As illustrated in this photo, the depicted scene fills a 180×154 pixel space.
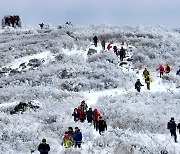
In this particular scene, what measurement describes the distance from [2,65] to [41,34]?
15127 millimetres

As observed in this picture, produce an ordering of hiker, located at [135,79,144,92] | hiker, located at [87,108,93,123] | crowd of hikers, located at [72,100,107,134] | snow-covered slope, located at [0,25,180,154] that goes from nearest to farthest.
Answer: snow-covered slope, located at [0,25,180,154], crowd of hikers, located at [72,100,107,134], hiker, located at [87,108,93,123], hiker, located at [135,79,144,92]

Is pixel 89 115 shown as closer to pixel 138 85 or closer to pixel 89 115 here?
pixel 89 115

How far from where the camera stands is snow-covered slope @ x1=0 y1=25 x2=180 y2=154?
19062 millimetres

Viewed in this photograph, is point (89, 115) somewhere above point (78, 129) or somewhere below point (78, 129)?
below

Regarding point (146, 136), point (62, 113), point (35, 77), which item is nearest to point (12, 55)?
point (35, 77)

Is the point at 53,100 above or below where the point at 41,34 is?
below

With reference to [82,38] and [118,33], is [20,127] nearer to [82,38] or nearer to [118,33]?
[82,38]

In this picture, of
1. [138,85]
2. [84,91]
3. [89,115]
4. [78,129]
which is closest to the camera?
[78,129]

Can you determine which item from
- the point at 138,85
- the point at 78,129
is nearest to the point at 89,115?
the point at 78,129

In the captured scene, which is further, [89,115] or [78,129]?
[89,115]

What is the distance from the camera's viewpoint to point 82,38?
49.4 metres

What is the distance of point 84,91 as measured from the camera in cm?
3058

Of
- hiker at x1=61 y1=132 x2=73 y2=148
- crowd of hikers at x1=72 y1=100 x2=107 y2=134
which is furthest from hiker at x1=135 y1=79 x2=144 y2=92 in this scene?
hiker at x1=61 y1=132 x2=73 y2=148

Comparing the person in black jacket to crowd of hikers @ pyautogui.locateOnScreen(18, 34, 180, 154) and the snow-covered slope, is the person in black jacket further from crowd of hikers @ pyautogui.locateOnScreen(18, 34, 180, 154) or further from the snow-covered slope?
the snow-covered slope
